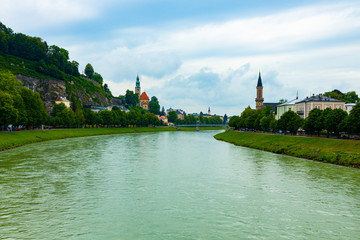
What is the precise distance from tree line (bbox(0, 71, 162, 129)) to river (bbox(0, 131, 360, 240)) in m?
32.3

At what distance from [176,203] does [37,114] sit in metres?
73.8

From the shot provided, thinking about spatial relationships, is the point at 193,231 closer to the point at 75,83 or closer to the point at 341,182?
the point at 341,182

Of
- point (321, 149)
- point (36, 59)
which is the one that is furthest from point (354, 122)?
point (36, 59)

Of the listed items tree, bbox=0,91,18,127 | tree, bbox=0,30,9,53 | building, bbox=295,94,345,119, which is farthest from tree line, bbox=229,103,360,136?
tree, bbox=0,30,9,53

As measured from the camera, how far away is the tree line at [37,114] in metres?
63.0

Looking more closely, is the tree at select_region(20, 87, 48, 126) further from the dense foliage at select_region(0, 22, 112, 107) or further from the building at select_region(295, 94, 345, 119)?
the building at select_region(295, 94, 345, 119)

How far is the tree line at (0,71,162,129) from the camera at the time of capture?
6300 centimetres

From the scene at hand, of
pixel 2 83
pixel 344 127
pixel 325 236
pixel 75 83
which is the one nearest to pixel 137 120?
pixel 75 83

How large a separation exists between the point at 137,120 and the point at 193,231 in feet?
509

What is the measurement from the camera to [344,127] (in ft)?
174

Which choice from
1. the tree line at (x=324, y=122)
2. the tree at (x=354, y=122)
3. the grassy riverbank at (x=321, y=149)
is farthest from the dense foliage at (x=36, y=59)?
the tree at (x=354, y=122)

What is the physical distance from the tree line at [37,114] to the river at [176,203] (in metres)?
32.3

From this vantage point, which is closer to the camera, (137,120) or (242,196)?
(242,196)

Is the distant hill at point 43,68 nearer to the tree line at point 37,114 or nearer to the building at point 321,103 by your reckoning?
the tree line at point 37,114
